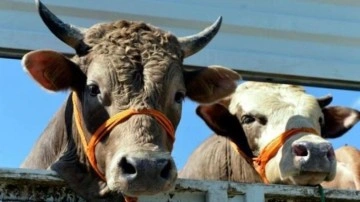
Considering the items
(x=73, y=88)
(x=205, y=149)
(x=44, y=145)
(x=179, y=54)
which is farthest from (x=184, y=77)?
(x=205, y=149)

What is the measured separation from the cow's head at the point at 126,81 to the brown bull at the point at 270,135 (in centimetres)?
111

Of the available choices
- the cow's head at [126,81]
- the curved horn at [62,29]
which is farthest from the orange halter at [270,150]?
the curved horn at [62,29]

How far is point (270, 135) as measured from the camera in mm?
7543

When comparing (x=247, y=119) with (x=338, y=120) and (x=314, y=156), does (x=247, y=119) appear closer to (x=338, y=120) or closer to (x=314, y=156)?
(x=338, y=120)

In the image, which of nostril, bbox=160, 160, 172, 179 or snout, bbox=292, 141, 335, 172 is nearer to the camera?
nostril, bbox=160, 160, 172, 179

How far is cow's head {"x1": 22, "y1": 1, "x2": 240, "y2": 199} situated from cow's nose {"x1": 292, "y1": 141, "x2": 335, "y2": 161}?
3.24ft

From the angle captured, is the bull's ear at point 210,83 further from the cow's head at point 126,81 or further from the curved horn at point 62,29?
the curved horn at point 62,29

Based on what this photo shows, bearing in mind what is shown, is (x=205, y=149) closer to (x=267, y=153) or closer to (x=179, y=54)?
(x=267, y=153)

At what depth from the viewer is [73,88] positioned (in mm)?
5738

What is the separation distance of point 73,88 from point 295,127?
244cm

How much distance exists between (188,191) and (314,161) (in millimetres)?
2609

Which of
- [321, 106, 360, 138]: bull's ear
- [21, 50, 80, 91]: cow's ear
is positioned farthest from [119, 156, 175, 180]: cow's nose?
[321, 106, 360, 138]: bull's ear

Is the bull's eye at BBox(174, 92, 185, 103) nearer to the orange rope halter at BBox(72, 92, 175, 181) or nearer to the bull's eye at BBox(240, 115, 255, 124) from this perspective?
the orange rope halter at BBox(72, 92, 175, 181)

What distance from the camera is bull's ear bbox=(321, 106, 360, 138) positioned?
27.3 ft
